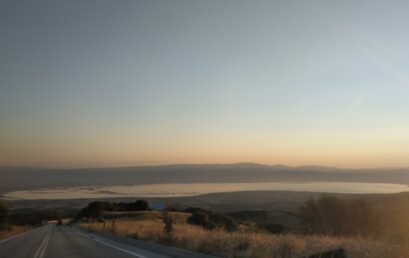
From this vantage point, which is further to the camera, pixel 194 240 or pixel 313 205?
pixel 313 205

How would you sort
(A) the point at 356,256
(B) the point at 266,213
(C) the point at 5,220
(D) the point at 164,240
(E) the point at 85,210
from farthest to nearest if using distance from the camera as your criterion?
(E) the point at 85,210, (C) the point at 5,220, (B) the point at 266,213, (D) the point at 164,240, (A) the point at 356,256

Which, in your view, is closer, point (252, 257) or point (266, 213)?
point (252, 257)

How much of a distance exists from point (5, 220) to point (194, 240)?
263 ft

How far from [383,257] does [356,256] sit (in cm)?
115

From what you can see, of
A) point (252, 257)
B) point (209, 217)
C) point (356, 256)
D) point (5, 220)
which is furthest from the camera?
point (5, 220)

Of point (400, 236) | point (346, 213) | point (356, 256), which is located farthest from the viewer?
Answer: point (346, 213)

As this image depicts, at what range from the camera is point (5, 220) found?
94.4m

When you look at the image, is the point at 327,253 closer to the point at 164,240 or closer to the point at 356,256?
the point at 356,256

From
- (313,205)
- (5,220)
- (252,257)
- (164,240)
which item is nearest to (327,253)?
(252,257)

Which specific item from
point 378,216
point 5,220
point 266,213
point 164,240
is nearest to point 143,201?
point 5,220

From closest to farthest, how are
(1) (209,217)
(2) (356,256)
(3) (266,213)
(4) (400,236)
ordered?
(2) (356,256) < (4) (400,236) < (1) (209,217) < (3) (266,213)

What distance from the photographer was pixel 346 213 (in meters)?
45.7

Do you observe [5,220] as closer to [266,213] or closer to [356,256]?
[266,213]

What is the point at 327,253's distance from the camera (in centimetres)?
1330
